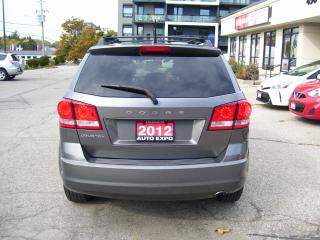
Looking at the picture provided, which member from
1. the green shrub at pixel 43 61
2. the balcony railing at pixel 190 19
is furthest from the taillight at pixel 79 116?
the balcony railing at pixel 190 19

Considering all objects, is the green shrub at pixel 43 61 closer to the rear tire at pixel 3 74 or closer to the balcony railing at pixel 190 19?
the balcony railing at pixel 190 19

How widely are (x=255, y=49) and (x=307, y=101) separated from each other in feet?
71.3

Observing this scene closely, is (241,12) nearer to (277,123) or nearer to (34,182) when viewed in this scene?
(277,123)

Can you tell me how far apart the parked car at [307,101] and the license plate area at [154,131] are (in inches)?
244

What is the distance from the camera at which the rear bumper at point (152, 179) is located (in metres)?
3.34

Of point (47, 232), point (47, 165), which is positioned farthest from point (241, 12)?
point (47, 232)

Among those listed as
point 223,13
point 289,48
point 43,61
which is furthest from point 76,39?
point 289,48

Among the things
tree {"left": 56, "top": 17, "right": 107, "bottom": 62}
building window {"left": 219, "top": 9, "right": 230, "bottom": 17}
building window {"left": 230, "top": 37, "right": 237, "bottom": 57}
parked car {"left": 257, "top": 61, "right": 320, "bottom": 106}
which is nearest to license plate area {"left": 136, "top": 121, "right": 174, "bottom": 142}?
parked car {"left": 257, "top": 61, "right": 320, "bottom": 106}

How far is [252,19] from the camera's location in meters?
27.0

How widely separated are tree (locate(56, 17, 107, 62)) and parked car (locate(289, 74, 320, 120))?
204 feet

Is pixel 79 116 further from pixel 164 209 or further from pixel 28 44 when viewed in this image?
pixel 28 44

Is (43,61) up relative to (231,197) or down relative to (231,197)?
up

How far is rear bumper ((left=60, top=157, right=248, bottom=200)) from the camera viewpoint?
132 inches

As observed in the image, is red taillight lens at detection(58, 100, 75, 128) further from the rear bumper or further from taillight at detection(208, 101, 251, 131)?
taillight at detection(208, 101, 251, 131)
